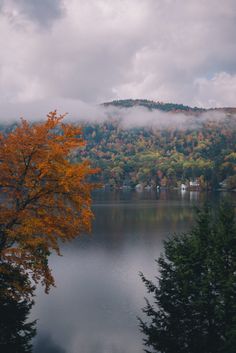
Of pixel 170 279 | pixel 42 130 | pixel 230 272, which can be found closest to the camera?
pixel 42 130

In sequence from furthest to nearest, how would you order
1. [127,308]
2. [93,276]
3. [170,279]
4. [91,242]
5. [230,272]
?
1. [91,242]
2. [93,276]
3. [127,308]
4. [170,279]
5. [230,272]

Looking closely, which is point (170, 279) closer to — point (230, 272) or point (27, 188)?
point (230, 272)

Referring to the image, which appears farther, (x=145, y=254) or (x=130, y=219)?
(x=130, y=219)

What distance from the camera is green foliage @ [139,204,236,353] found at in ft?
63.1

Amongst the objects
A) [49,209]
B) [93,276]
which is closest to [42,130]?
[49,209]

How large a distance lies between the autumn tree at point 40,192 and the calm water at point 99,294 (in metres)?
13.5

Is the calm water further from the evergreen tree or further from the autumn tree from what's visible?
the autumn tree

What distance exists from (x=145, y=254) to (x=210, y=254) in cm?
3373

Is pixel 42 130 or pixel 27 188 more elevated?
pixel 42 130

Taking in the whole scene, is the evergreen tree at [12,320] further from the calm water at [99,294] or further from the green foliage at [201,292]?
the calm water at [99,294]

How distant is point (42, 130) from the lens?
17.7 meters

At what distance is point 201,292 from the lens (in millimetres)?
19719

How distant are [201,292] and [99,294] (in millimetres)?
20656

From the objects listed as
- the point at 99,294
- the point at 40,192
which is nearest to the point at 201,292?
the point at 40,192
